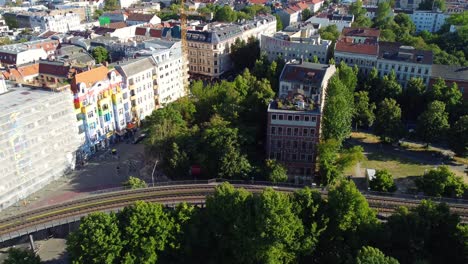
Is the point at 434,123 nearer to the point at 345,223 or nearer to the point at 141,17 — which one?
the point at 345,223

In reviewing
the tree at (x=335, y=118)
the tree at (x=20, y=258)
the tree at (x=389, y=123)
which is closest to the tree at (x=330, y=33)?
the tree at (x=389, y=123)

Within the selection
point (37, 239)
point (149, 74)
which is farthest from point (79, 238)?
point (149, 74)

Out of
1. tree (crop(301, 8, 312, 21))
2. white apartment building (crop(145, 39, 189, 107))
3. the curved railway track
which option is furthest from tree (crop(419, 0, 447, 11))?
the curved railway track

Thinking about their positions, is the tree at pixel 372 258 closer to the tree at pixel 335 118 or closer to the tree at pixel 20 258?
the tree at pixel 335 118

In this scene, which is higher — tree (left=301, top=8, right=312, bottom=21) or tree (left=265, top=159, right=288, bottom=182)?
tree (left=301, top=8, right=312, bottom=21)

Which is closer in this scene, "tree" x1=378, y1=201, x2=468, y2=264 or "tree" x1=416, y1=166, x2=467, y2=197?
"tree" x1=378, y1=201, x2=468, y2=264

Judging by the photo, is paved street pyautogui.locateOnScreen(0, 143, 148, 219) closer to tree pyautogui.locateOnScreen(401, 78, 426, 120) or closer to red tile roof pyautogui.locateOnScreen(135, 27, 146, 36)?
red tile roof pyautogui.locateOnScreen(135, 27, 146, 36)

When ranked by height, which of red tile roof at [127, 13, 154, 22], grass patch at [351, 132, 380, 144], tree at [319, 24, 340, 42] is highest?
red tile roof at [127, 13, 154, 22]

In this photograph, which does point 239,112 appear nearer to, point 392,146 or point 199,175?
point 199,175
